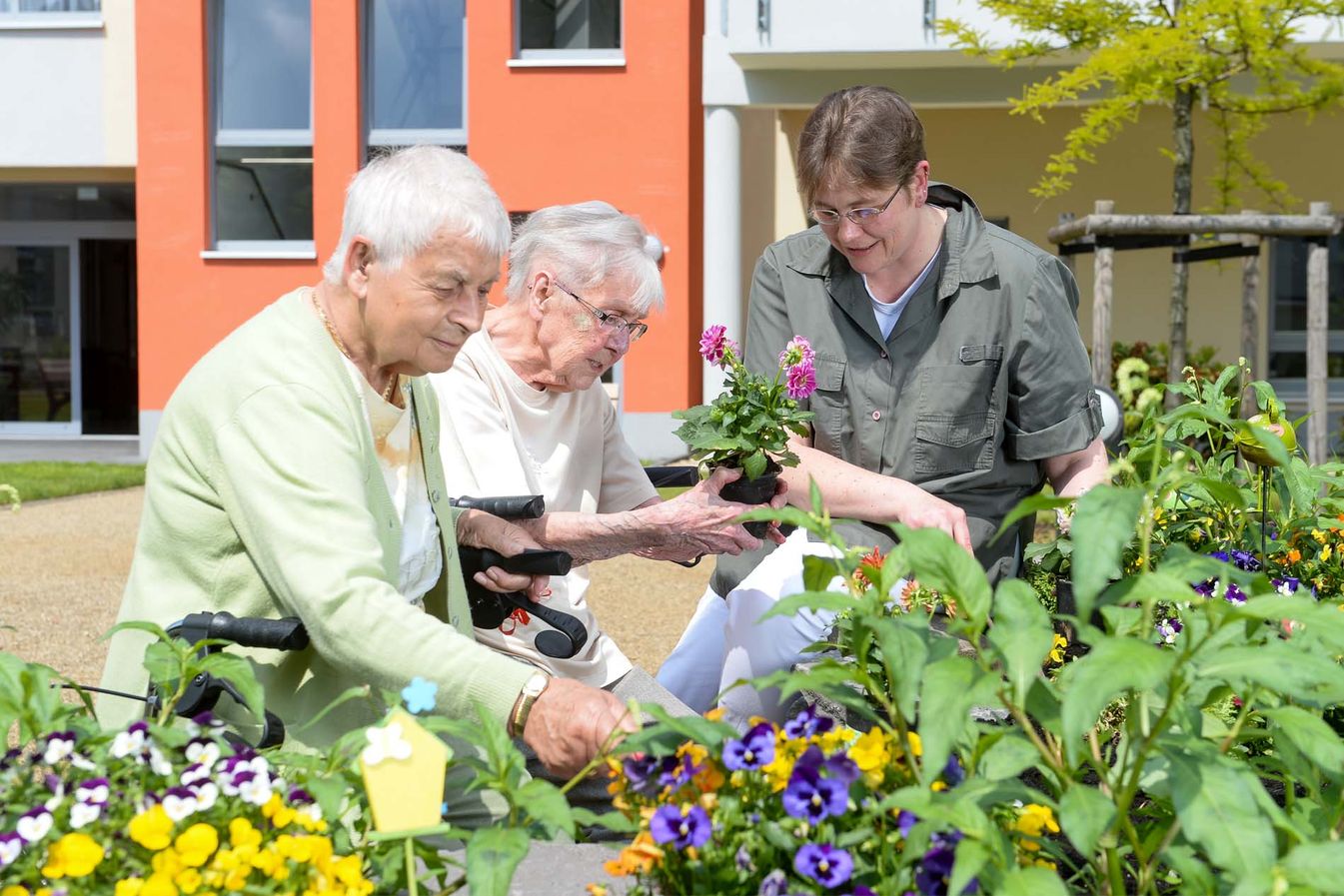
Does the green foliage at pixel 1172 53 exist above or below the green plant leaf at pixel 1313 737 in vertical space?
above

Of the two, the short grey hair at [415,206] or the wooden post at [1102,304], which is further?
the wooden post at [1102,304]

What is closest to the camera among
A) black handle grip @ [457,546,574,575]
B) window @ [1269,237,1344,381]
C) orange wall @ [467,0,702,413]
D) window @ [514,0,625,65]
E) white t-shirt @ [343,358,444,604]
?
white t-shirt @ [343,358,444,604]

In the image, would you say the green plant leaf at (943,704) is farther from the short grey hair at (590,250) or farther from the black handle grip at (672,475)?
the short grey hair at (590,250)

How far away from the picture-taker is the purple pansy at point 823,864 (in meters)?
1.18

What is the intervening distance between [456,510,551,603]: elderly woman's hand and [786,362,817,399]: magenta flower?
56 cm

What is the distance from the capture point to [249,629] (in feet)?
5.85

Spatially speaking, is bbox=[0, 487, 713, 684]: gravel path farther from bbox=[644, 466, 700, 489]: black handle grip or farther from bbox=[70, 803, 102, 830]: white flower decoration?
bbox=[70, 803, 102, 830]: white flower decoration

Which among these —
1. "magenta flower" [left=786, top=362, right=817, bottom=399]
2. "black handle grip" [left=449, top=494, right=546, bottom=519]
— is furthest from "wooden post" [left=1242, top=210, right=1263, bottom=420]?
"black handle grip" [left=449, top=494, right=546, bottom=519]

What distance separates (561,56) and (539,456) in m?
11.5

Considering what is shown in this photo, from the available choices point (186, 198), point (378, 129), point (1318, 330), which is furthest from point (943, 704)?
point (186, 198)

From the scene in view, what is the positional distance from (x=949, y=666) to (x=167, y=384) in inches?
564

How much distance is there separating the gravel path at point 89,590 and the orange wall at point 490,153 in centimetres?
477

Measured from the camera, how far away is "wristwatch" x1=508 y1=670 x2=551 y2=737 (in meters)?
1.75

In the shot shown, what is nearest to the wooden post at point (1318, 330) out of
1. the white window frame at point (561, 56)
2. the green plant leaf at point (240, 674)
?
the white window frame at point (561, 56)
